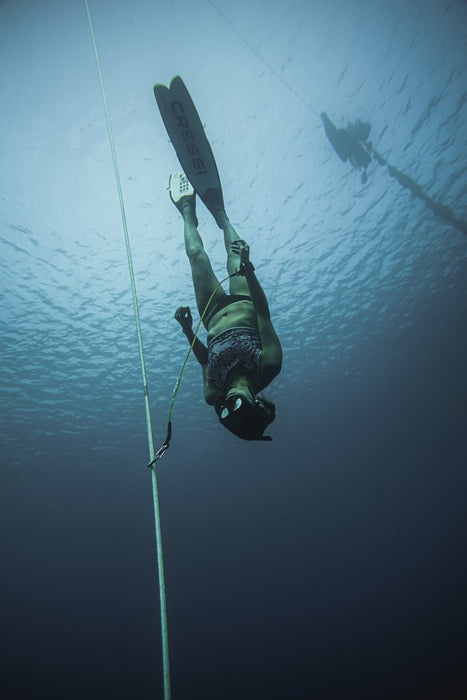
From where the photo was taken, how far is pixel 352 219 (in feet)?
42.2

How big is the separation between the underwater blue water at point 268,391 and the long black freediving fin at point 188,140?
13.7 ft

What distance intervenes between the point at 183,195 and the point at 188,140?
96 centimetres

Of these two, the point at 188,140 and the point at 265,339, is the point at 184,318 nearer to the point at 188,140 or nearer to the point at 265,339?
the point at 265,339

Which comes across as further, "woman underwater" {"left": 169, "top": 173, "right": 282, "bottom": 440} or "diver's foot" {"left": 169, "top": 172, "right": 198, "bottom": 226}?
"diver's foot" {"left": 169, "top": 172, "right": 198, "bottom": 226}

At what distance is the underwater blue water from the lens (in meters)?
9.09

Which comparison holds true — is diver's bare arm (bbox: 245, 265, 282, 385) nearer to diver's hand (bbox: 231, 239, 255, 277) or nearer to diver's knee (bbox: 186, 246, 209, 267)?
diver's hand (bbox: 231, 239, 255, 277)

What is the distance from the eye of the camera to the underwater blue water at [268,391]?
29.8 feet

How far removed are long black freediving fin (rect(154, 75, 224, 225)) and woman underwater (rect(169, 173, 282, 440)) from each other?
1157 millimetres

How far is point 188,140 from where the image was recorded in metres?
5.16

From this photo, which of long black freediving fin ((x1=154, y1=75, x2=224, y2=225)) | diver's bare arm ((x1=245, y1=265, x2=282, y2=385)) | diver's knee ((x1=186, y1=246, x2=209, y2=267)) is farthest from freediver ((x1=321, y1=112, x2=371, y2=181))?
diver's bare arm ((x1=245, y1=265, x2=282, y2=385))

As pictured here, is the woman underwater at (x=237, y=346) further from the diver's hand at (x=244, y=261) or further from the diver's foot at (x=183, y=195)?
the diver's foot at (x=183, y=195)

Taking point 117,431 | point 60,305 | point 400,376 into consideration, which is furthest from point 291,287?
point 400,376

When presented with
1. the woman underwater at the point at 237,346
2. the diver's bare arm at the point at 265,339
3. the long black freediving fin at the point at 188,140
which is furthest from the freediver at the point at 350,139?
the diver's bare arm at the point at 265,339

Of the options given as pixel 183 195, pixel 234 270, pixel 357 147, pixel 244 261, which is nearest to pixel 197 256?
pixel 234 270
